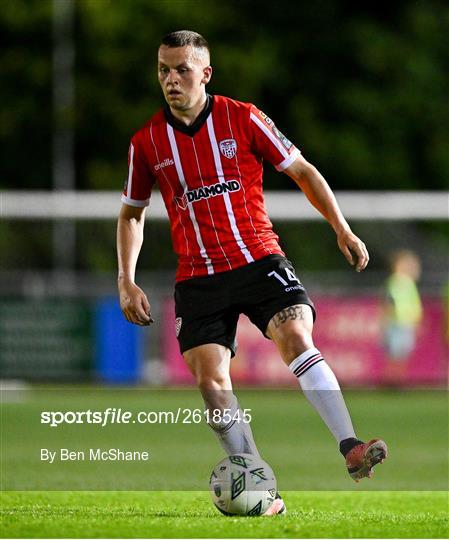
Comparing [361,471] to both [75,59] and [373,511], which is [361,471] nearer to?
[373,511]

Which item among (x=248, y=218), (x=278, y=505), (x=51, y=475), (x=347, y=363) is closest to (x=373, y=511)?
(x=278, y=505)

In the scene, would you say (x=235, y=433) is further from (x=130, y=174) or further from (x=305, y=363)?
(x=130, y=174)

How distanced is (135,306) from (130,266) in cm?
33

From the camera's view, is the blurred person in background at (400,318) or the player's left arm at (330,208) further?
the blurred person in background at (400,318)

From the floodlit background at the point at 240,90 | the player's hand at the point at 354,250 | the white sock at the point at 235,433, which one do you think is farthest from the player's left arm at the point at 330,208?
the floodlit background at the point at 240,90

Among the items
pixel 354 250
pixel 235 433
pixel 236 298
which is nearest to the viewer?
pixel 354 250

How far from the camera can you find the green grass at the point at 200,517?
267 inches

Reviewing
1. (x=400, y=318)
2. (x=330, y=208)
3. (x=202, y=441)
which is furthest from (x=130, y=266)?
(x=400, y=318)

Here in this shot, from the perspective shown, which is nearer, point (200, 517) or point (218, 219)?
point (200, 517)

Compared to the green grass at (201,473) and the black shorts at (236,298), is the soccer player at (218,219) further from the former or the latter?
the green grass at (201,473)

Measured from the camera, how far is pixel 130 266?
25.4ft

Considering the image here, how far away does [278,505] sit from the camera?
7.57m

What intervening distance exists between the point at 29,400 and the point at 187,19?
1697cm

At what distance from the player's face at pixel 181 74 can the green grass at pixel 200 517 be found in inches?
81.8
